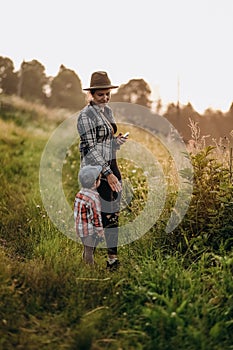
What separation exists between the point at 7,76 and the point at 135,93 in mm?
4997

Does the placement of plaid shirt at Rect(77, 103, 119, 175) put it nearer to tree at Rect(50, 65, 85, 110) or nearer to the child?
the child

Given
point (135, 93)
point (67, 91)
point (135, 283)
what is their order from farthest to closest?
point (67, 91), point (135, 93), point (135, 283)

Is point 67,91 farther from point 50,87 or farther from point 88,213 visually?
point 88,213

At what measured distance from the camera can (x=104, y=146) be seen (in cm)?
504

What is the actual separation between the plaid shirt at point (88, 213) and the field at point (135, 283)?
1.03ft

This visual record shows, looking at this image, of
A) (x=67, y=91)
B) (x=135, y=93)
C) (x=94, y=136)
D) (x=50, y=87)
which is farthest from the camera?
(x=50, y=87)

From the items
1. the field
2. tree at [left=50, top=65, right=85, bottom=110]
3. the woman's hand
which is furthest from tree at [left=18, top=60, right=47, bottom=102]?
the woman's hand

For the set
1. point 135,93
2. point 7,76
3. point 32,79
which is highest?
point 32,79

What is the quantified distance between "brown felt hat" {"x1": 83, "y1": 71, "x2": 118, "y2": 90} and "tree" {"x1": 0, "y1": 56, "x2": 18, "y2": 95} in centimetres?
1162

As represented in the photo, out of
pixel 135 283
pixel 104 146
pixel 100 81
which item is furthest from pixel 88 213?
pixel 100 81

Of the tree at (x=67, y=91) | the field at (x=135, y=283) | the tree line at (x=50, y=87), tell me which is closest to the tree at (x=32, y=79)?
the tree line at (x=50, y=87)

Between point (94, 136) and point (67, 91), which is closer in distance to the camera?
point (94, 136)

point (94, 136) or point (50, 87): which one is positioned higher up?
point (50, 87)

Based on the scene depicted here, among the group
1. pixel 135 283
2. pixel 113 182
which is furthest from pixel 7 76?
pixel 135 283
